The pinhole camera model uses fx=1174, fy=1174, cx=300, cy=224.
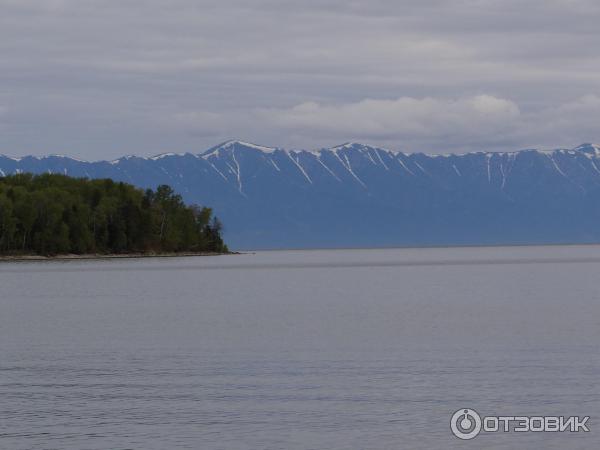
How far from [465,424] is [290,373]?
12876 millimetres

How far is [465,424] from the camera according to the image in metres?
35.2

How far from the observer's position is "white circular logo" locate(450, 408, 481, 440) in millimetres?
34019

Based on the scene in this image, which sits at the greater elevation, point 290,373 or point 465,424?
point 290,373

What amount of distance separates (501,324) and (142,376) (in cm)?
2969

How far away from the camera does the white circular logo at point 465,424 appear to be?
34019 mm

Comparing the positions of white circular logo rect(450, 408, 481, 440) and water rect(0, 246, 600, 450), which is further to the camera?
water rect(0, 246, 600, 450)

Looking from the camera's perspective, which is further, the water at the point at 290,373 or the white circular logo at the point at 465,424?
the water at the point at 290,373

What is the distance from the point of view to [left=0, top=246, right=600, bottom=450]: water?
114 feet

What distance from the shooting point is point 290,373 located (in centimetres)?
4688

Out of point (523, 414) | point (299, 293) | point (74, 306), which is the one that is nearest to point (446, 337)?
point (523, 414)

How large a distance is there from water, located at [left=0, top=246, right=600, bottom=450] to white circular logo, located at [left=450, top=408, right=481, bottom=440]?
1.08 ft

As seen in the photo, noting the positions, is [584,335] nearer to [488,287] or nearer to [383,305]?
[383,305]

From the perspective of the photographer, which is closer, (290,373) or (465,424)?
(465,424)

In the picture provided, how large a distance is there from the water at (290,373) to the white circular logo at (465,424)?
330 mm
